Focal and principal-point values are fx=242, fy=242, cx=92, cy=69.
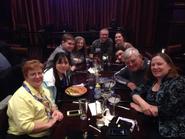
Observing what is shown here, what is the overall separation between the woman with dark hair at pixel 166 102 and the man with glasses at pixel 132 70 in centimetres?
46

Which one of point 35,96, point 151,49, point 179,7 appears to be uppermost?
point 179,7

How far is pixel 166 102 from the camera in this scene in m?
2.22

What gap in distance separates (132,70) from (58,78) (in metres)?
0.94

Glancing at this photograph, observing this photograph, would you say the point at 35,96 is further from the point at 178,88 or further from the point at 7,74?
the point at 7,74

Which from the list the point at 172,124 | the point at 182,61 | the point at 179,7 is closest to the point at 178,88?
the point at 172,124

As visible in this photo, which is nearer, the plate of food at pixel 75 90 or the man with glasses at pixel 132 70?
the plate of food at pixel 75 90

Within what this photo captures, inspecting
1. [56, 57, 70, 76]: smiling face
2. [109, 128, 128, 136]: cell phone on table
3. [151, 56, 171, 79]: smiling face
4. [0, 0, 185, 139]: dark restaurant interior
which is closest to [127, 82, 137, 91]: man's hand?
[151, 56, 171, 79]: smiling face

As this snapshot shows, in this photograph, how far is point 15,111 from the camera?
6.62 ft

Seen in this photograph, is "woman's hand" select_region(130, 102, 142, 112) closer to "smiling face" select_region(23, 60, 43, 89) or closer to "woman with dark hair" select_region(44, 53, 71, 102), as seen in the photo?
"woman with dark hair" select_region(44, 53, 71, 102)

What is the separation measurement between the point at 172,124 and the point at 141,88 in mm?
543

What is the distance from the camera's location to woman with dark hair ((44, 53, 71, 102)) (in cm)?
259

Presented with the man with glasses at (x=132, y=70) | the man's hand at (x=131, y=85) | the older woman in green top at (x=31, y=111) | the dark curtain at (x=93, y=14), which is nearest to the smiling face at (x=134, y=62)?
the man with glasses at (x=132, y=70)

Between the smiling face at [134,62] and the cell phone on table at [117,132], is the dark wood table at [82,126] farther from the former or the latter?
the smiling face at [134,62]

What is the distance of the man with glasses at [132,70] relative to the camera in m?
2.88
